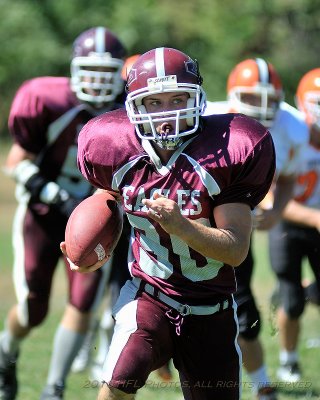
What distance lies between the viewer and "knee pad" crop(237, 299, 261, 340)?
437cm

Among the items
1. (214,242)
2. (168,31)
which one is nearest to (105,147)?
(214,242)

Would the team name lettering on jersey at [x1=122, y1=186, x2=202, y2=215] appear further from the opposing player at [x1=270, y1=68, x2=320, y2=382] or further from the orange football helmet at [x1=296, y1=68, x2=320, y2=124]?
the orange football helmet at [x1=296, y1=68, x2=320, y2=124]

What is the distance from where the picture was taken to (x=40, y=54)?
20.1m

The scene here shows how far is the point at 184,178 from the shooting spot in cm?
316

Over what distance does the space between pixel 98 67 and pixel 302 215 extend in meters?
1.43

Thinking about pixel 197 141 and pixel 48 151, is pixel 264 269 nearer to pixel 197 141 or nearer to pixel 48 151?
pixel 48 151

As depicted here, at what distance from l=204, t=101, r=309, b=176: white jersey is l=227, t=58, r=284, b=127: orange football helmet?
83 millimetres

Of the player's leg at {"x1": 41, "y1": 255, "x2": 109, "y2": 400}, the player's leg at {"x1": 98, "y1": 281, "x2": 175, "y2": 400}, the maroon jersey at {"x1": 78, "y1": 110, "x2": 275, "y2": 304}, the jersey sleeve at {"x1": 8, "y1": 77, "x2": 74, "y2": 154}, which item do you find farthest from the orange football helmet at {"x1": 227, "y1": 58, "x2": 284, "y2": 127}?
the player's leg at {"x1": 98, "y1": 281, "x2": 175, "y2": 400}

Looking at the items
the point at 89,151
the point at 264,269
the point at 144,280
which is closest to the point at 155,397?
the point at 144,280

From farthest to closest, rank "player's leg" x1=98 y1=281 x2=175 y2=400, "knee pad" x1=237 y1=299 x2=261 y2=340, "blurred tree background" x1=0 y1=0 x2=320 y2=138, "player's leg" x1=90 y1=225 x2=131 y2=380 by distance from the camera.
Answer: "blurred tree background" x1=0 y1=0 x2=320 y2=138
"player's leg" x1=90 y1=225 x2=131 y2=380
"knee pad" x1=237 y1=299 x2=261 y2=340
"player's leg" x1=98 y1=281 x2=175 y2=400

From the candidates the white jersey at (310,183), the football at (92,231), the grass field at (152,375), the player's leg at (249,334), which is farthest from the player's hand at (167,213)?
the white jersey at (310,183)

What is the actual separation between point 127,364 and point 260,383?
1.43 metres

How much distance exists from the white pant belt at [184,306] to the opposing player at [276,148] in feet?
3.30

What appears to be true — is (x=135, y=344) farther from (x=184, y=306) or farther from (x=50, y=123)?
(x=50, y=123)
